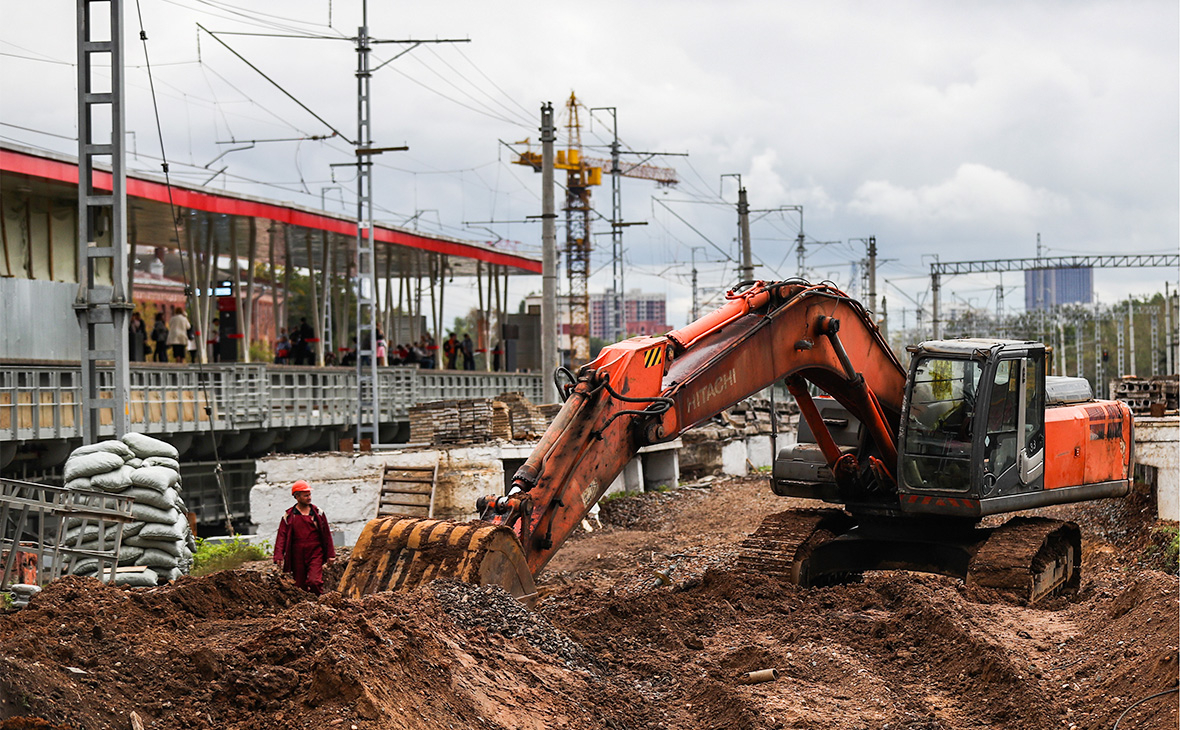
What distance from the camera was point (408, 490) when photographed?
1988 cm

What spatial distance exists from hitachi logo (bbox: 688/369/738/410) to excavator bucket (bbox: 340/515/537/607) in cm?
198

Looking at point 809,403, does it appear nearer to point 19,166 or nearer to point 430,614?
point 430,614

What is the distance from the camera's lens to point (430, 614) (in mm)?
8031

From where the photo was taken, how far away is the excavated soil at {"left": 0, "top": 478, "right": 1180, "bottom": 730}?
657 cm

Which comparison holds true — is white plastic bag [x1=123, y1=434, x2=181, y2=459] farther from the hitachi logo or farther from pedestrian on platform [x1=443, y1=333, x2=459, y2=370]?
pedestrian on platform [x1=443, y1=333, x2=459, y2=370]

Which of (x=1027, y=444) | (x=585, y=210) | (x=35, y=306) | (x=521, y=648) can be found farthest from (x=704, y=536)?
(x=585, y=210)

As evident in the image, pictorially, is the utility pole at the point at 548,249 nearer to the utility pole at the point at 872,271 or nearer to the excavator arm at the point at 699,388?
the excavator arm at the point at 699,388

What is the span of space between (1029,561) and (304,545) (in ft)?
21.5

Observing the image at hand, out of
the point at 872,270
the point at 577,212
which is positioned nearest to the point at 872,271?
the point at 872,270

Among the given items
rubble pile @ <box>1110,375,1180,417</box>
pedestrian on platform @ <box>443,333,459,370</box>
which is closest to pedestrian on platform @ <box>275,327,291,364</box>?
pedestrian on platform @ <box>443,333,459,370</box>

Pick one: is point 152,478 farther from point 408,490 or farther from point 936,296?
point 936,296

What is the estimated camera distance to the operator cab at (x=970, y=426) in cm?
1103

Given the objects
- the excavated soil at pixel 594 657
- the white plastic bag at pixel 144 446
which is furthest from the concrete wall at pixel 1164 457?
the white plastic bag at pixel 144 446

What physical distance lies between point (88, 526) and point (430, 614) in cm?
608
